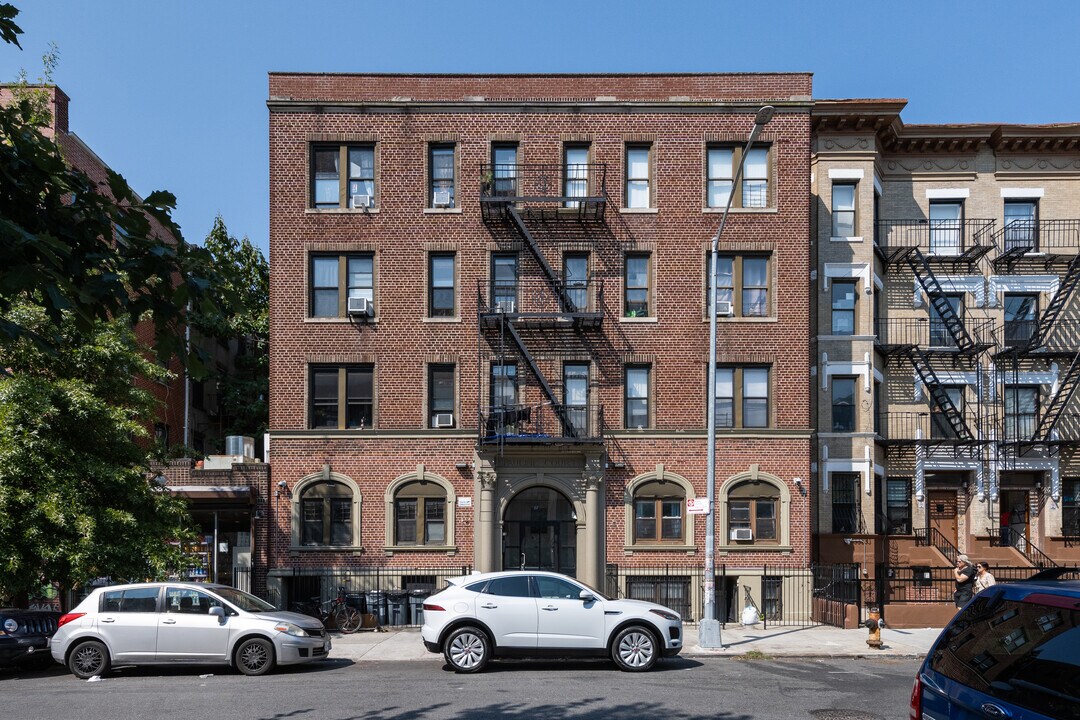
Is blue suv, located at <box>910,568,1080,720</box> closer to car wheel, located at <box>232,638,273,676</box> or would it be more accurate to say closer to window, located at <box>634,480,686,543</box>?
car wheel, located at <box>232,638,273,676</box>

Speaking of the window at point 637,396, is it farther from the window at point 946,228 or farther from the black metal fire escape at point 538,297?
the window at point 946,228

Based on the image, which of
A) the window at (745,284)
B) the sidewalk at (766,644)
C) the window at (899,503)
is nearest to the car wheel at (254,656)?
the sidewalk at (766,644)

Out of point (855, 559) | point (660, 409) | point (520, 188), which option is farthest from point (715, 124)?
point (855, 559)

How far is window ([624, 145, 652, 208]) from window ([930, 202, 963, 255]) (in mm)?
9570

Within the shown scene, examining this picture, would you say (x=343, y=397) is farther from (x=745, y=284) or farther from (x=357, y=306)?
(x=745, y=284)

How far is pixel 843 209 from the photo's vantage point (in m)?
A: 28.0

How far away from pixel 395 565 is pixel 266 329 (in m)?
15.7

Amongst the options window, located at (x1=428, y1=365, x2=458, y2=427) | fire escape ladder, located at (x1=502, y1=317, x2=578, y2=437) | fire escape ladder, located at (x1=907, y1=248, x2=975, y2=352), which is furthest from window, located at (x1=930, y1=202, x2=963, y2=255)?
window, located at (x1=428, y1=365, x2=458, y2=427)

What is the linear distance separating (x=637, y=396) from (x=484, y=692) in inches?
510

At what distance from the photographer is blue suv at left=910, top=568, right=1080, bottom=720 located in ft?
14.8

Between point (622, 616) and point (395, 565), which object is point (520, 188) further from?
point (622, 616)

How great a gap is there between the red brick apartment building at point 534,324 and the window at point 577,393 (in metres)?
0.04

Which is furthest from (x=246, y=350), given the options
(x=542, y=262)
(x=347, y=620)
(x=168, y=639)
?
(x=168, y=639)

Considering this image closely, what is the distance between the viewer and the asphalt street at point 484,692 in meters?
12.2
